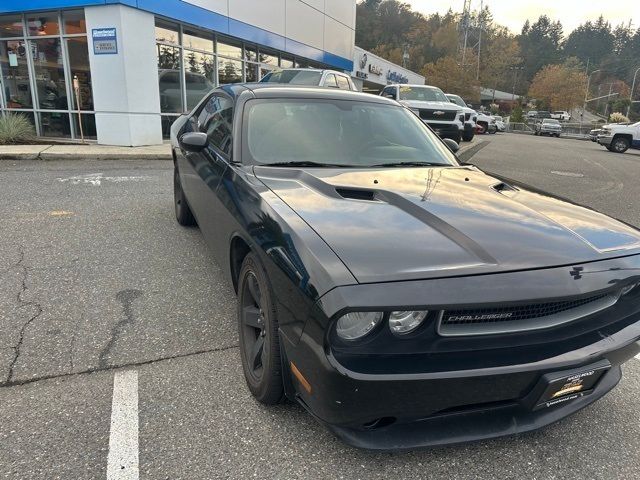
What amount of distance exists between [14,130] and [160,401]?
11.9 meters

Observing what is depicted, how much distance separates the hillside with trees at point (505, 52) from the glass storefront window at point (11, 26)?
58785mm

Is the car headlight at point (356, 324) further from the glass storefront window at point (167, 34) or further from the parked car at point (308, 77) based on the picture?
the glass storefront window at point (167, 34)

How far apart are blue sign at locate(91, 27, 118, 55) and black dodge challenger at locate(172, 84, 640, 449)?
412 inches

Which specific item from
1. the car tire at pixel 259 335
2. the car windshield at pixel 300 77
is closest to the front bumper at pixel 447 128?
the car windshield at pixel 300 77

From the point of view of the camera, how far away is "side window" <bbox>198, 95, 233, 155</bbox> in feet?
11.5

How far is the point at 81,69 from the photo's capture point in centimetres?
1234

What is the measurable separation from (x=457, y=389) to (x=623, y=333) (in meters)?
0.91

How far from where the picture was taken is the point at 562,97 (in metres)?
76.0

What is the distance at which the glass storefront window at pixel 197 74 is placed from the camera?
14195 mm

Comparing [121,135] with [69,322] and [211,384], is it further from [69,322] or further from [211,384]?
[211,384]

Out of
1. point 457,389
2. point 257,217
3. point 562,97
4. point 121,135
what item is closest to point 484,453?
point 457,389

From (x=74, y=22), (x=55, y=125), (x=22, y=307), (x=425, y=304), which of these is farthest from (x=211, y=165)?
(x=55, y=125)

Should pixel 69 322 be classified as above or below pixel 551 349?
below

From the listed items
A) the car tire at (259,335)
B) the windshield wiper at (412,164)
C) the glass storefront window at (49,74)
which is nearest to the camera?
the car tire at (259,335)
